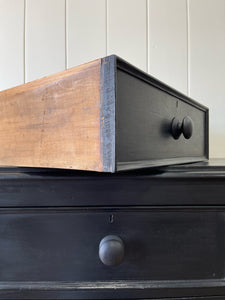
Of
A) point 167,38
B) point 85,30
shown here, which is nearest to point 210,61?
point 167,38

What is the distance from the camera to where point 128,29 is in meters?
0.84

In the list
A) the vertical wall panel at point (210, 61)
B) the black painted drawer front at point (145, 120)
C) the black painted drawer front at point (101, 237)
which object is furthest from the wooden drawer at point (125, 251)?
the vertical wall panel at point (210, 61)

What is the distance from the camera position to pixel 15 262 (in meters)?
0.37

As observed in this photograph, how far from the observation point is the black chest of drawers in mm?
364

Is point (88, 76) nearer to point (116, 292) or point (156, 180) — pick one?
point (156, 180)

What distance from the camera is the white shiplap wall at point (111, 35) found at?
0.84m

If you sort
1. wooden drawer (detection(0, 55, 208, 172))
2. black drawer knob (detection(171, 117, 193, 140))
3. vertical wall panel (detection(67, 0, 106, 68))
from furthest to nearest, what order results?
vertical wall panel (detection(67, 0, 106, 68)), black drawer knob (detection(171, 117, 193, 140)), wooden drawer (detection(0, 55, 208, 172))

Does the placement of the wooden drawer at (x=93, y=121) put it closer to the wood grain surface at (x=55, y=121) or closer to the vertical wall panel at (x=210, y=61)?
the wood grain surface at (x=55, y=121)

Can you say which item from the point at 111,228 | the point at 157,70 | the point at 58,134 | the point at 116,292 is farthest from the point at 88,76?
the point at 157,70

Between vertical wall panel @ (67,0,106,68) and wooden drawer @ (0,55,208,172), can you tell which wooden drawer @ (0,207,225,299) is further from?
vertical wall panel @ (67,0,106,68)

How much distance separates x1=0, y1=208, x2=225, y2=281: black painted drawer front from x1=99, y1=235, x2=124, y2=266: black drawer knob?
0.8 inches

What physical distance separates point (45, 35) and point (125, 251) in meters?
0.82

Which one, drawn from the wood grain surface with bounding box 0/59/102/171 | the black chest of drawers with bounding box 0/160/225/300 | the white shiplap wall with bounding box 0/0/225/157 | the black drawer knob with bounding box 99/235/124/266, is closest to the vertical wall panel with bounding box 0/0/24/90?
the white shiplap wall with bounding box 0/0/225/157

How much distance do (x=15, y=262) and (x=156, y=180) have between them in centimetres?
28
